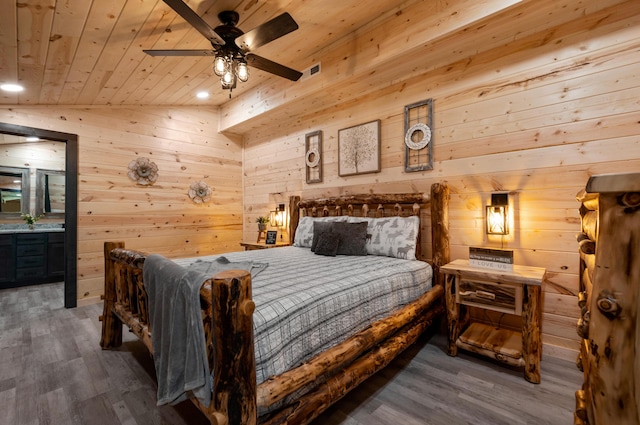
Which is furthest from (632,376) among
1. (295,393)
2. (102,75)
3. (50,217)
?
(50,217)

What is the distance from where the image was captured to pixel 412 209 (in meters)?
2.98

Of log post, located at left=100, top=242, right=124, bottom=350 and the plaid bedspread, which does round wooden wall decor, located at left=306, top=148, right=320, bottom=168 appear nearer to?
the plaid bedspread

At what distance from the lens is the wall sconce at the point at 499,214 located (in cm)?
230

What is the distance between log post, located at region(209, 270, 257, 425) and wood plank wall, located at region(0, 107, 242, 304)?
3.61m

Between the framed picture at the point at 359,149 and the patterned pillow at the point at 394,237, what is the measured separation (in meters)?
0.74

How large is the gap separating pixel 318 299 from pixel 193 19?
187cm

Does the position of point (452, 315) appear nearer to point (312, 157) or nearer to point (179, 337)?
point (179, 337)

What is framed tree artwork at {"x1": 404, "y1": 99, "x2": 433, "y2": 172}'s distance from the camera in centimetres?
286

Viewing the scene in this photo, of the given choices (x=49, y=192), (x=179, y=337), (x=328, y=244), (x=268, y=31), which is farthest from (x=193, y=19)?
(x=49, y=192)

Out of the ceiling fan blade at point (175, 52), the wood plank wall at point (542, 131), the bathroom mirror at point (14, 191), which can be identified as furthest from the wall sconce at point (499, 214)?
the bathroom mirror at point (14, 191)

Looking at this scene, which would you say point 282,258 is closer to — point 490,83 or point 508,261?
point 508,261

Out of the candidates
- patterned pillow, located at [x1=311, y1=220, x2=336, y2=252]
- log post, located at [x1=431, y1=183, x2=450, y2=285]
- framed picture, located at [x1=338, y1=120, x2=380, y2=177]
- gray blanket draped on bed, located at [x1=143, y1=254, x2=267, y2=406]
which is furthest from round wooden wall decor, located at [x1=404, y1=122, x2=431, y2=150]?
gray blanket draped on bed, located at [x1=143, y1=254, x2=267, y2=406]

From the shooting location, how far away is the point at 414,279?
2320 mm

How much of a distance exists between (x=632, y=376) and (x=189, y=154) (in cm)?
494
